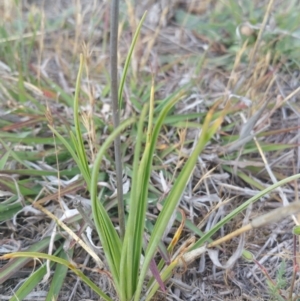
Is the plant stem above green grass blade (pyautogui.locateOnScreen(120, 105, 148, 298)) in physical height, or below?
above

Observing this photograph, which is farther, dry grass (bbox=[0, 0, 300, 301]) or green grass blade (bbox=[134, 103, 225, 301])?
dry grass (bbox=[0, 0, 300, 301])

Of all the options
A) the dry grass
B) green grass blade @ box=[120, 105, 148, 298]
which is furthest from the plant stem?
the dry grass

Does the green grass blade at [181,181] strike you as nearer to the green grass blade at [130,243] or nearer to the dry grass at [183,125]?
the green grass blade at [130,243]

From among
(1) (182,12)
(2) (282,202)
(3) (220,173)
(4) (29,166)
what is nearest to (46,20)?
(1) (182,12)

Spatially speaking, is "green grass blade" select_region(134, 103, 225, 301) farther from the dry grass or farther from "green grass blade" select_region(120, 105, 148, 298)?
the dry grass

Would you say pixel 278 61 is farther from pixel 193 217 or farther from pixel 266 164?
pixel 193 217

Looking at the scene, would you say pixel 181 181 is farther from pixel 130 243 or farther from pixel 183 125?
pixel 183 125

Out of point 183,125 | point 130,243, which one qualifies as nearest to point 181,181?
point 130,243

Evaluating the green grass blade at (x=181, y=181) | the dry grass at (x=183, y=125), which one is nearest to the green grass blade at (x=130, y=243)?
the green grass blade at (x=181, y=181)
